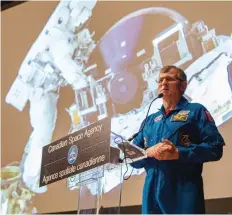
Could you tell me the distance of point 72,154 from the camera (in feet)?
6.08

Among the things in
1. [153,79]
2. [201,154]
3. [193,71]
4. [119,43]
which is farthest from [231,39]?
[201,154]


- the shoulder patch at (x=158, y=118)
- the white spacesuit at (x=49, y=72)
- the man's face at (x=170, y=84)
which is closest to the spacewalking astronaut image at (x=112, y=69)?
the white spacesuit at (x=49, y=72)

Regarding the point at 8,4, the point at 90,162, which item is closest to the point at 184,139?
the point at 90,162

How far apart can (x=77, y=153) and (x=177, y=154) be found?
1.33 ft

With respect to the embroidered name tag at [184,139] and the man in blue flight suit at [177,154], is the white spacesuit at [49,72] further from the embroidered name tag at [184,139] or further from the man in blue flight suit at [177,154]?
the embroidered name tag at [184,139]

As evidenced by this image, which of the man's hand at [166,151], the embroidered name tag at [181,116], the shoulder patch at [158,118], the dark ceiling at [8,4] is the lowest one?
the man's hand at [166,151]

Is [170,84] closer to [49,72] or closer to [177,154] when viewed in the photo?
[177,154]

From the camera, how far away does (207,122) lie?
1.88 m

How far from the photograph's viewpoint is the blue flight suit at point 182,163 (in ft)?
5.86

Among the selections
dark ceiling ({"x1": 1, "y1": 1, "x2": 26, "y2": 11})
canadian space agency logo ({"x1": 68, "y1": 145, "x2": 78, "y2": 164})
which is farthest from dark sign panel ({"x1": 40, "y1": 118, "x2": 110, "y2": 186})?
dark ceiling ({"x1": 1, "y1": 1, "x2": 26, "y2": 11})

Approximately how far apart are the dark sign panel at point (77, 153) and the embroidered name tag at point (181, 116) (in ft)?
1.12

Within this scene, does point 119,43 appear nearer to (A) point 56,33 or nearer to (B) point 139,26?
(B) point 139,26

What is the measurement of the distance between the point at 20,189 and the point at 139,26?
150 centimetres

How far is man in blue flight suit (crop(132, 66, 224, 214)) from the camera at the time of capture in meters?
1.78
